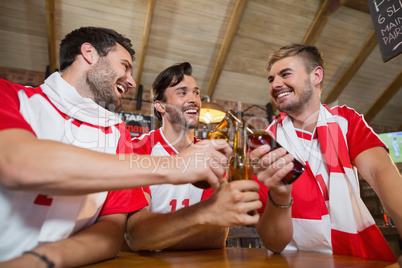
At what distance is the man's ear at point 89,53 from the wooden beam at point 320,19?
5.11 meters

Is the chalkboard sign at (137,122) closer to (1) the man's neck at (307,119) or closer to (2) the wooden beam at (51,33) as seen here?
(2) the wooden beam at (51,33)

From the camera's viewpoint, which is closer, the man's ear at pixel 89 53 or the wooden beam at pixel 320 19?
the man's ear at pixel 89 53

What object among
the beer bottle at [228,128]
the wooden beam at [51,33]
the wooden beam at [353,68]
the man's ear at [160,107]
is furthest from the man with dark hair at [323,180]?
the wooden beam at [353,68]

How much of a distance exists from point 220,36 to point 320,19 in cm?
214

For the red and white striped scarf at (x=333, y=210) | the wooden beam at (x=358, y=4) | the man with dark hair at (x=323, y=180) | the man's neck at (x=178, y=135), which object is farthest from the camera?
the wooden beam at (x=358, y=4)

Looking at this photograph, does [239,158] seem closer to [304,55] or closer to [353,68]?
[304,55]

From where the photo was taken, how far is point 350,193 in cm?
137

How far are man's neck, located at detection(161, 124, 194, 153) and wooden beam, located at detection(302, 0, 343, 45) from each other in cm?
450

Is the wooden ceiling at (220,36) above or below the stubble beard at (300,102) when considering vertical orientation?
above

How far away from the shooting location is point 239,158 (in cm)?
91

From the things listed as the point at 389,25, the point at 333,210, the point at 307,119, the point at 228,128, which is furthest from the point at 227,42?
the point at 228,128

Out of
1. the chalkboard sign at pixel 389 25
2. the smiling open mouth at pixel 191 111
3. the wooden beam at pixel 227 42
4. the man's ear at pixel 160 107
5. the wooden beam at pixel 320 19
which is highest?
the wooden beam at pixel 320 19

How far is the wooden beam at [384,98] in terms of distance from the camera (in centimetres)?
655

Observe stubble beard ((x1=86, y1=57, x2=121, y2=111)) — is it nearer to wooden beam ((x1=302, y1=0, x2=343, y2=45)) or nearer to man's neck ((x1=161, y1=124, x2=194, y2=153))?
man's neck ((x1=161, y1=124, x2=194, y2=153))
